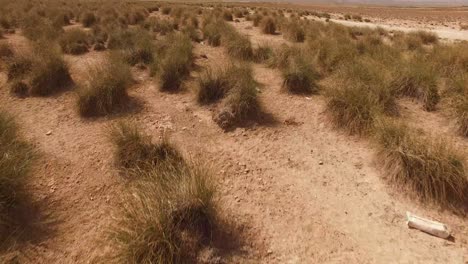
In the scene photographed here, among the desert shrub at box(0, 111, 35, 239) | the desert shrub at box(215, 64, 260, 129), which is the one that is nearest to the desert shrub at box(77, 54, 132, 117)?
the desert shrub at box(0, 111, 35, 239)

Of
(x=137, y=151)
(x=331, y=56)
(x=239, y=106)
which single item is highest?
(x=331, y=56)

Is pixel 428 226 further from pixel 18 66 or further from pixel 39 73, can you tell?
pixel 18 66

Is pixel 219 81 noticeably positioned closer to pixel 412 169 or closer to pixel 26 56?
pixel 412 169

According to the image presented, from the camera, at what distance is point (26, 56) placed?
7.62 metres

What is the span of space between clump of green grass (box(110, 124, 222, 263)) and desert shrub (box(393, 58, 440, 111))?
5185 mm

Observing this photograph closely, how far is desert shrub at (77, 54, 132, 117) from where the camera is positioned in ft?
19.5

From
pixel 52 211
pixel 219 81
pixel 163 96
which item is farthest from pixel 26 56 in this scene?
pixel 52 211

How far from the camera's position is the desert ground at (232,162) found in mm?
3082

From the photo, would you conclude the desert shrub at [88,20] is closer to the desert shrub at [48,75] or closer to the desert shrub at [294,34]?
the desert shrub at [48,75]

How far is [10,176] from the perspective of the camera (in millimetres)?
3531

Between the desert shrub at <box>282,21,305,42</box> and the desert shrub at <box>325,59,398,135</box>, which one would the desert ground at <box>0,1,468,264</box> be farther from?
the desert shrub at <box>282,21,305,42</box>

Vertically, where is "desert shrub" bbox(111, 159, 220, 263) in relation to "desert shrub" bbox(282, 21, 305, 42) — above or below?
below

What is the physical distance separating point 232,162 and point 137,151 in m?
1.49

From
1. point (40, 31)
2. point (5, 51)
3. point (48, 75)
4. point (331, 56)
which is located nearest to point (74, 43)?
point (5, 51)
